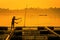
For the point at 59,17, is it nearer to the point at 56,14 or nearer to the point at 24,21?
the point at 56,14

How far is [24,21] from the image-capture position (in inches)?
74.8

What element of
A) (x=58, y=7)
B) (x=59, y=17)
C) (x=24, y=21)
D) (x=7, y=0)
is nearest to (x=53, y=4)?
(x=58, y=7)

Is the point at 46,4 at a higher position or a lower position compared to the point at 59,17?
higher

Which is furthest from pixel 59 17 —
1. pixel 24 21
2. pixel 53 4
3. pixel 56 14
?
pixel 24 21

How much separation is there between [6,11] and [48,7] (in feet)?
2.08

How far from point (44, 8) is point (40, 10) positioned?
0.07 m

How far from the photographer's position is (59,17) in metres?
1.97

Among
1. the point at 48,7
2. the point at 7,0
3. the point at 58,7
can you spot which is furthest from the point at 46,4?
the point at 7,0

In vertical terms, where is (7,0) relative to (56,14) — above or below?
above

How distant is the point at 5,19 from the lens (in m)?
1.95

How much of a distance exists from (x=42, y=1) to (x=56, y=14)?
291mm

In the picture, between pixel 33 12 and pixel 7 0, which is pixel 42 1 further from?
pixel 7 0

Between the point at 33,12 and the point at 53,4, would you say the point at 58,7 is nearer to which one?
the point at 53,4

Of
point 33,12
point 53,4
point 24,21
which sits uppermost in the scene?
point 53,4
